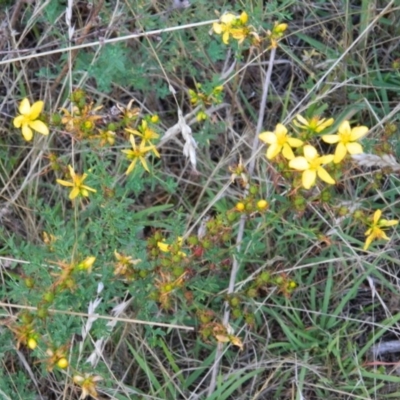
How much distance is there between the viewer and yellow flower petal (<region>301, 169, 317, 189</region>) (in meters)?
1.98

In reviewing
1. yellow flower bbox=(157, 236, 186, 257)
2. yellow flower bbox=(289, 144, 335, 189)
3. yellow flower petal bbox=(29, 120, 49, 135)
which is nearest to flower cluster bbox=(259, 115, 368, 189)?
yellow flower bbox=(289, 144, 335, 189)

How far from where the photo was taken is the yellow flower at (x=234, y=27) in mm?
2307

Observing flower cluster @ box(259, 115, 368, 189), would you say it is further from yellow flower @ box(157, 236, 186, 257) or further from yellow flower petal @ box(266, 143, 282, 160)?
yellow flower @ box(157, 236, 186, 257)

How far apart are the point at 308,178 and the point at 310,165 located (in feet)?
0.15

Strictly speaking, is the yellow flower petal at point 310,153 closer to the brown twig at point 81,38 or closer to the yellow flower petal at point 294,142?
the yellow flower petal at point 294,142

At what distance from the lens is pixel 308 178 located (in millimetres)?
1993

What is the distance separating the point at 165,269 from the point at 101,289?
9.4 inches

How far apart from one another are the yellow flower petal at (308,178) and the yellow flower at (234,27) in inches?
23.9

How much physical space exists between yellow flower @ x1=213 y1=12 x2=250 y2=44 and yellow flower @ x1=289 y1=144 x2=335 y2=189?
1.83ft

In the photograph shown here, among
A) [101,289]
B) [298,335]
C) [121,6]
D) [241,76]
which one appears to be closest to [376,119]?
[241,76]

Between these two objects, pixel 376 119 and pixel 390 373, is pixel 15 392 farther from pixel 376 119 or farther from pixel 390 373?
pixel 376 119

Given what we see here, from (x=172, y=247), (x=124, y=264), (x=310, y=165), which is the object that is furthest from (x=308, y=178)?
(x=124, y=264)

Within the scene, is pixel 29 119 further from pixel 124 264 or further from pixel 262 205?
pixel 262 205

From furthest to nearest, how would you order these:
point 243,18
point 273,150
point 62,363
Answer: point 243,18 → point 273,150 → point 62,363
